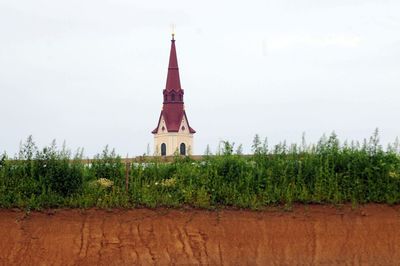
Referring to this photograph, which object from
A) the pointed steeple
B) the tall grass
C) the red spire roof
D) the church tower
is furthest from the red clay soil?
the church tower

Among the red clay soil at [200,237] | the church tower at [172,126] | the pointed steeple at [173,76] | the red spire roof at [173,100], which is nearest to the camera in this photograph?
the red clay soil at [200,237]

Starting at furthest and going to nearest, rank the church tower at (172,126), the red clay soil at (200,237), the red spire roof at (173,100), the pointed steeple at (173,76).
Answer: the church tower at (172,126) < the red spire roof at (173,100) < the pointed steeple at (173,76) < the red clay soil at (200,237)

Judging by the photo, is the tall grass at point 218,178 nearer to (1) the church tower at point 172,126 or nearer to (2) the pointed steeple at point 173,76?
(2) the pointed steeple at point 173,76

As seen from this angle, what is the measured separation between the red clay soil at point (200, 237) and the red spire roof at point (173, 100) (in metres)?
67.3

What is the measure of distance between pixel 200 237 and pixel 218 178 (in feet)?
4.74

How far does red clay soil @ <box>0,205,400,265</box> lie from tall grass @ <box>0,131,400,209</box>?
28 cm

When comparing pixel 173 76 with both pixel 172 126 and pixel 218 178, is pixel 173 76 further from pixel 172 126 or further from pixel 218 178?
pixel 218 178

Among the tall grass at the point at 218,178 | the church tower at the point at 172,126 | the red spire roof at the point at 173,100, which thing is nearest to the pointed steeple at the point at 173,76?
the red spire roof at the point at 173,100

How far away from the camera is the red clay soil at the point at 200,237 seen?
17016mm

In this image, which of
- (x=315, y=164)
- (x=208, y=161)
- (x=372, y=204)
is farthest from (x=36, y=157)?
(x=372, y=204)

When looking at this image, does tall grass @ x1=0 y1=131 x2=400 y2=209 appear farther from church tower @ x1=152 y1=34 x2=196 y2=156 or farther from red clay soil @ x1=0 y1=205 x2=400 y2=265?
church tower @ x1=152 y1=34 x2=196 y2=156

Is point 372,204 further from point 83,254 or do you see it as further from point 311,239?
point 83,254

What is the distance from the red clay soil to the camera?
1702 cm

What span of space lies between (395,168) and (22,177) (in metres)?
7.64
